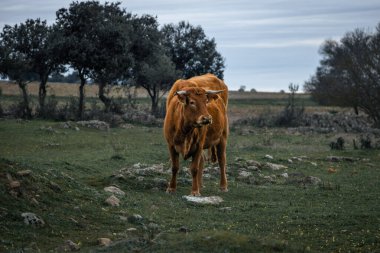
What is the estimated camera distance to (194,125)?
1474 cm

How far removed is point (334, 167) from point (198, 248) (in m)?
14.7

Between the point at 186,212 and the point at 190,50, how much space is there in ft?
166

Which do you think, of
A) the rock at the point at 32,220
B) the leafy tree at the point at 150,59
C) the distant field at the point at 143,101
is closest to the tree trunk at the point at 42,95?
the distant field at the point at 143,101

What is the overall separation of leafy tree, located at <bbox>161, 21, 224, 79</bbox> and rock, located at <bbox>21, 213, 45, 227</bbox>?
51913 mm

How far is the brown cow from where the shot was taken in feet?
48.3

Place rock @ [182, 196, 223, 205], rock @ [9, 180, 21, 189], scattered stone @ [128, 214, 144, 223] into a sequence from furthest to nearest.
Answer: rock @ [182, 196, 223, 205]
scattered stone @ [128, 214, 144, 223]
rock @ [9, 180, 21, 189]

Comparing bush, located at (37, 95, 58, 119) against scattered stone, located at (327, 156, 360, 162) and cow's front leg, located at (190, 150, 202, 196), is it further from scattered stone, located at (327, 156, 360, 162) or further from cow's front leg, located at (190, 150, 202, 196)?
cow's front leg, located at (190, 150, 202, 196)

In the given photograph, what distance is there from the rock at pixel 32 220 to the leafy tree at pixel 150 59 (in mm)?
36107

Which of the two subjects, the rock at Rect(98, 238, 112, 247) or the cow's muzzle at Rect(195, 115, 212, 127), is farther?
the cow's muzzle at Rect(195, 115, 212, 127)

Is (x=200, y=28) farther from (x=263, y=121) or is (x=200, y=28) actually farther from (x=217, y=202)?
(x=217, y=202)

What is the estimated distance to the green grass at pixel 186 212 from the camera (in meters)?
9.76

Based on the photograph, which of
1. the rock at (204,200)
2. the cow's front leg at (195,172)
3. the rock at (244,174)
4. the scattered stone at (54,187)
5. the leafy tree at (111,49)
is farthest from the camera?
the leafy tree at (111,49)

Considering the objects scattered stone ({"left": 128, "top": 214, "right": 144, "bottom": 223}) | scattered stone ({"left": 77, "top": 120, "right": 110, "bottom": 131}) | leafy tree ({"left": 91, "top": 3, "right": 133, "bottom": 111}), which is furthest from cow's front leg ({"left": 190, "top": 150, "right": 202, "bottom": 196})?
leafy tree ({"left": 91, "top": 3, "right": 133, "bottom": 111})

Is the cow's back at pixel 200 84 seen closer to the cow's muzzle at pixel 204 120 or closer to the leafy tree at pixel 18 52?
the cow's muzzle at pixel 204 120
